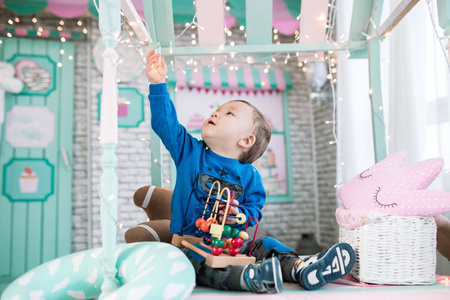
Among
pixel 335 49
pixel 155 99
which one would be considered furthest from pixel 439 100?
pixel 155 99

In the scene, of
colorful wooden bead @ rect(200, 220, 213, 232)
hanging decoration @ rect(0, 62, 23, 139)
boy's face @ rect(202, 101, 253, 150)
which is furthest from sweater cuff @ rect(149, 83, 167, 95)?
hanging decoration @ rect(0, 62, 23, 139)

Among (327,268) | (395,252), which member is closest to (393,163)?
(395,252)

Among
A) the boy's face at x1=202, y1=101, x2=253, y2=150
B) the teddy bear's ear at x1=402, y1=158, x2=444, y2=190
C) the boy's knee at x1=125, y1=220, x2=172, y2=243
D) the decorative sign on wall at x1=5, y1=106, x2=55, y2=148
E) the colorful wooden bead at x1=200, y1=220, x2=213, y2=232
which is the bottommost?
the boy's knee at x1=125, y1=220, x2=172, y2=243

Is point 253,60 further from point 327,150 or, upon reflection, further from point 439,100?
point 327,150

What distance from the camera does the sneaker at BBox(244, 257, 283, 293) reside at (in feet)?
3.22

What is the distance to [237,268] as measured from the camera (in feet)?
3.47

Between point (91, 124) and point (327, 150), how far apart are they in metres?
2.20

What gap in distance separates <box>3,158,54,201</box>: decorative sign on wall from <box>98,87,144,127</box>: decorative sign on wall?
756 millimetres

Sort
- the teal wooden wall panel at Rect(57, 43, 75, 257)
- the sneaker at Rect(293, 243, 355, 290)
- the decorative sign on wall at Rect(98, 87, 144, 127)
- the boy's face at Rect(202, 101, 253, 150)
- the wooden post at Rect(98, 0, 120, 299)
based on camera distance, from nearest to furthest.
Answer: the wooden post at Rect(98, 0, 120, 299), the sneaker at Rect(293, 243, 355, 290), the boy's face at Rect(202, 101, 253, 150), the teal wooden wall panel at Rect(57, 43, 75, 257), the decorative sign on wall at Rect(98, 87, 144, 127)

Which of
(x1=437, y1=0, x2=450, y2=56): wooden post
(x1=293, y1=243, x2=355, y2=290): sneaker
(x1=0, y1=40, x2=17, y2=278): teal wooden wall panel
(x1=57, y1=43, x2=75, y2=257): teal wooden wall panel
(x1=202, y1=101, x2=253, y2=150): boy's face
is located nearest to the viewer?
(x1=293, y1=243, x2=355, y2=290): sneaker

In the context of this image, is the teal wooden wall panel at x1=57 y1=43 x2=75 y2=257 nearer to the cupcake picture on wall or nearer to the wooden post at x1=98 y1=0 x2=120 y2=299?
the cupcake picture on wall

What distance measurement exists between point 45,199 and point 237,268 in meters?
2.77

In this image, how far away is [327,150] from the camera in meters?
3.70

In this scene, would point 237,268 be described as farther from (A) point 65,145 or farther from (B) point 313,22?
(A) point 65,145
